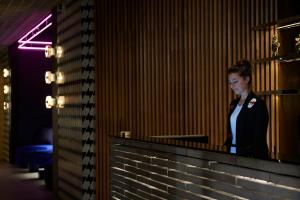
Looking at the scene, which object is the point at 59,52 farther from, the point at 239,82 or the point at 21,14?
the point at 239,82

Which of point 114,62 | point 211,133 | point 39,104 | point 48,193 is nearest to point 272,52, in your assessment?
point 211,133

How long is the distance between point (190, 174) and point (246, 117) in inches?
22.3

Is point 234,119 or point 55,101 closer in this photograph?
point 234,119

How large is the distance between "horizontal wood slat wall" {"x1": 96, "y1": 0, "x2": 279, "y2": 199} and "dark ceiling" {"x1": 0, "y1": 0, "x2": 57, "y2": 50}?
1461mm

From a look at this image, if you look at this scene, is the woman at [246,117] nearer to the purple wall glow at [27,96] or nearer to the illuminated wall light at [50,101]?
the illuminated wall light at [50,101]

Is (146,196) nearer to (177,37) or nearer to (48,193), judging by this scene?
(177,37)

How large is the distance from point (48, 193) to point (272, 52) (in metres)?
6.36

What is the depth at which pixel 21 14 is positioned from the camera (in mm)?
9531

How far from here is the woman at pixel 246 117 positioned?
3.68m

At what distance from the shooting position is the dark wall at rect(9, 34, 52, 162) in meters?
14.5

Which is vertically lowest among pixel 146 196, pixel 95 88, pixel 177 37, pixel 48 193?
pixel 48 193

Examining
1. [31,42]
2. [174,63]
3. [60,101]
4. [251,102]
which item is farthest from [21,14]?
[251,102]

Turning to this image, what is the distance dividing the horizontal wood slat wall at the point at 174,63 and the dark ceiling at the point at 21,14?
146 centimetres

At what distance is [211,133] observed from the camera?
596 cm
